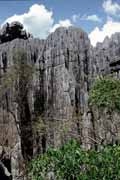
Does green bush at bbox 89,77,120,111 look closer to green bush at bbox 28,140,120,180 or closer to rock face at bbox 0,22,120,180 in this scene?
rock face at bbox 0,22,120,180

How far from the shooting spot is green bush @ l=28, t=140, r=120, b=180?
6.70m

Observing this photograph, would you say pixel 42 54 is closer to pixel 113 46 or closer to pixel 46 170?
pixel 113 46

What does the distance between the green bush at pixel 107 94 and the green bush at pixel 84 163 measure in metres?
9.03

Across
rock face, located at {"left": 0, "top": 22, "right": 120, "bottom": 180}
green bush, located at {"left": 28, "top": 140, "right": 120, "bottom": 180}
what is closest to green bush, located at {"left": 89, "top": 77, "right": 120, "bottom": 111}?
rock face, located at {"left": 0, "top": 22, "right": 120, "bottom": 180}

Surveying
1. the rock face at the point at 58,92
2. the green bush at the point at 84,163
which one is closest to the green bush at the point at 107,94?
the rock face at the point at 58,92

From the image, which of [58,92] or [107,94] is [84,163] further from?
[58,92]

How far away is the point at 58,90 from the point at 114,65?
3.45 metres

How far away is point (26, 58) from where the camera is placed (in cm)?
2566

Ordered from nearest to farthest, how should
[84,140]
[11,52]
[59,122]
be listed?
[84,140], [59,122], [11,52]

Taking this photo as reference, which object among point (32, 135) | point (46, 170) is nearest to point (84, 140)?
point (32, 135)

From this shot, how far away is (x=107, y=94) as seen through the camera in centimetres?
1622

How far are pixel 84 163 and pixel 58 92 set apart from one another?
1733 centimetres

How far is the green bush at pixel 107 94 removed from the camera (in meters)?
16.2

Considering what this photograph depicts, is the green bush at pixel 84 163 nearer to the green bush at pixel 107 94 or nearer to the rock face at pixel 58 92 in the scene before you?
the green bush at pixel 107 94
